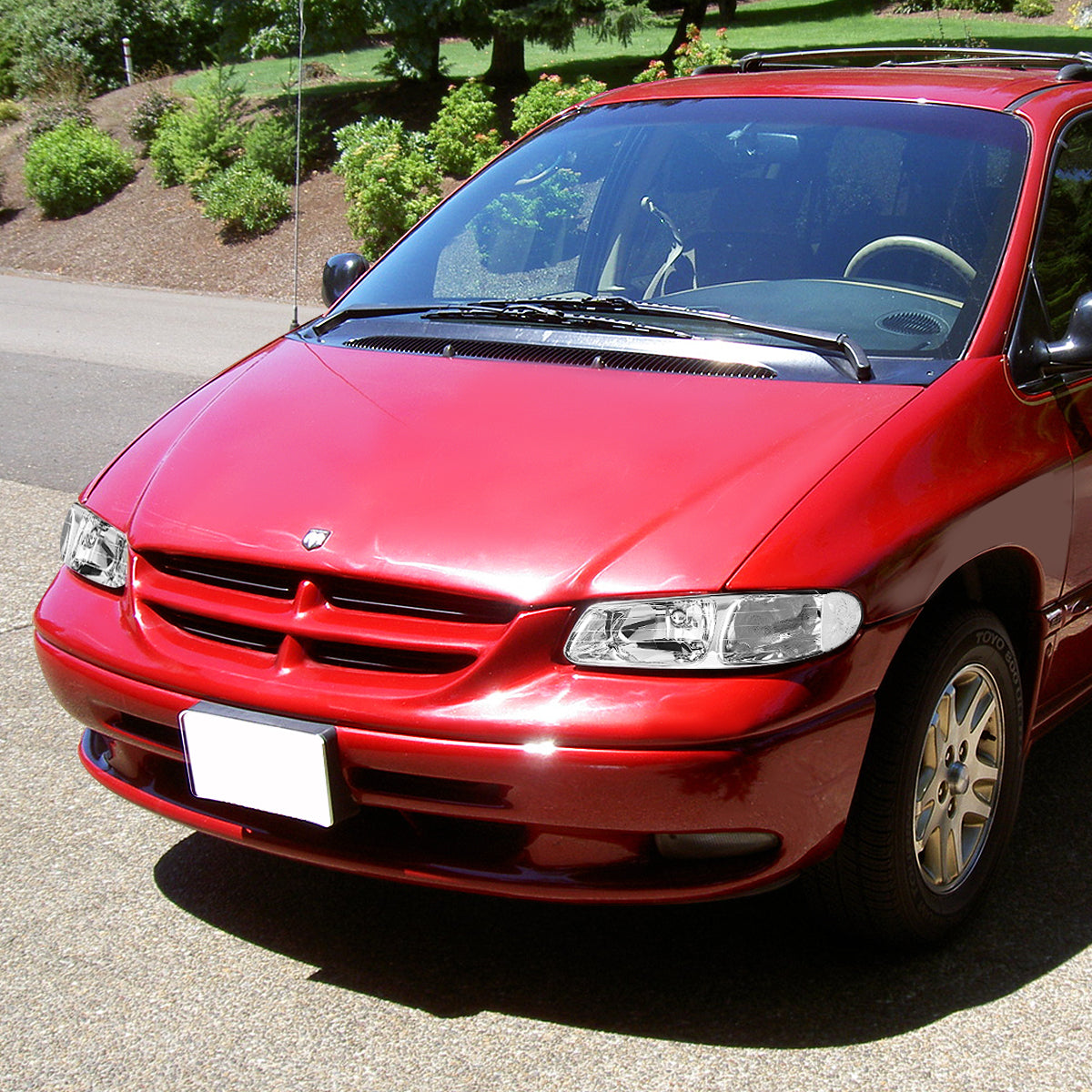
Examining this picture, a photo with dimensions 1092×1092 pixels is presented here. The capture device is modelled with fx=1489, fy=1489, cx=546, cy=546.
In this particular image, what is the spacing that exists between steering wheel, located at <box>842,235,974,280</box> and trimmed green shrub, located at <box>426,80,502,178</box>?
48.1 feet

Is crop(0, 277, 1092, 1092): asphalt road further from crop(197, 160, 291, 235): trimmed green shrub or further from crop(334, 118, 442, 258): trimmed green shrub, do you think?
crop(197, 160, 291, 235): trimmed green shrub

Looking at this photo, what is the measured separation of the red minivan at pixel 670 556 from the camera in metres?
2.65

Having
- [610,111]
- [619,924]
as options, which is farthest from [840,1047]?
[610,111]

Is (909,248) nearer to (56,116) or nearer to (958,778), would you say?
(958,778)

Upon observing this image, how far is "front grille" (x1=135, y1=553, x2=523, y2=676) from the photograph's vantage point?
272 cm

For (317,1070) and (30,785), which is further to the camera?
(30,785)

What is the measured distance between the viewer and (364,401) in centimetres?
335

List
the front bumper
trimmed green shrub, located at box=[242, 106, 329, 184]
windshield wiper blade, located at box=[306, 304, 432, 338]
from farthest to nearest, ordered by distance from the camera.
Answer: trimmed green shrub, located at box=[242, 106, 329, 184], windshield wiper blade, located at box=[306, 304, 432, 338], the front bumper

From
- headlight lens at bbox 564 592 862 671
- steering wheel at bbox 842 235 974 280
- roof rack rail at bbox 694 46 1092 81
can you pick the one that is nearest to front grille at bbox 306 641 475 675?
headlight lens at bbox 564 592 862 671

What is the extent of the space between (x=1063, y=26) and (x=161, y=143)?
77.3 feet

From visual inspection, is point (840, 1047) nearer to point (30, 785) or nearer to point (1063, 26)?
point (30, 785)

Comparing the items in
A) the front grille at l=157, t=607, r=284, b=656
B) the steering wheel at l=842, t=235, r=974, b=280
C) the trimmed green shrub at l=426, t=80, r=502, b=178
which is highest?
the steering wheel at l=842, t=235, r=974, b=280

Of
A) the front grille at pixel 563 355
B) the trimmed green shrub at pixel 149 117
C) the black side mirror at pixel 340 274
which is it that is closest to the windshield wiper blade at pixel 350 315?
the front grille at pixel 563 355

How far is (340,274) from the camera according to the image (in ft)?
14.6
